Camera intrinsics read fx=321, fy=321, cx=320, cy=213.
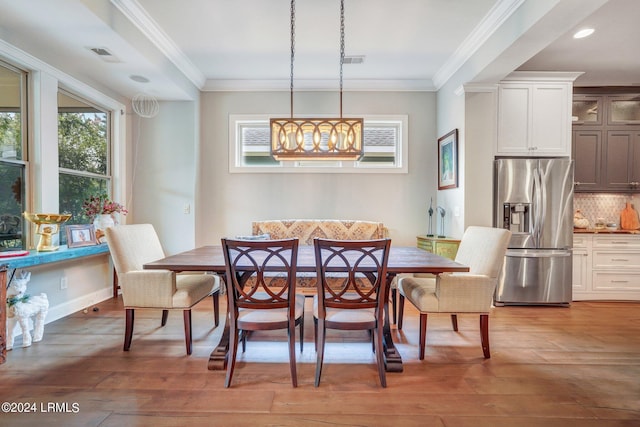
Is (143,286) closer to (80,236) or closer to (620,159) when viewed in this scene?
(80,236)

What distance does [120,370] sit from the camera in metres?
2.15

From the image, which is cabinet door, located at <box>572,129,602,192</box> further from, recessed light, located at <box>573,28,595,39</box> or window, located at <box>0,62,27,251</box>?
window, located at <box>0,62,27,251</box>

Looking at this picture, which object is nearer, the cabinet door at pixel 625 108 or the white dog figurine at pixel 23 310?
the white dog figurine at pixel 23 310

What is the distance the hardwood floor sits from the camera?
1.70 m

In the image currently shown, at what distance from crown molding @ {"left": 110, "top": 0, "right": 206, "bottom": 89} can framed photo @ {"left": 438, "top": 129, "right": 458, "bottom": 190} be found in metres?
3.24

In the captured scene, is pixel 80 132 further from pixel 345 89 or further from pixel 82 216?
pixel 345 89

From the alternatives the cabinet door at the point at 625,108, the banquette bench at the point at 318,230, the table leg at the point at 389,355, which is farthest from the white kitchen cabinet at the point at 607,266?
the table leg at the point at 389,355

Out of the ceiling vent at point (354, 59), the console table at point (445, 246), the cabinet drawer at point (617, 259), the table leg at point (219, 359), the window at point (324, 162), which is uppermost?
the ceiling vent at point (354, 59)

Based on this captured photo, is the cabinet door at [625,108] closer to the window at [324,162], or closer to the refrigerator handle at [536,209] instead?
the refrigerator handle at [536,209]

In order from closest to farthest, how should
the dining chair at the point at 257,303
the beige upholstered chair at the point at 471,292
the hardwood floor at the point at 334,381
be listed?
the hardwood floor at the point at 334,381, the dining chair at the point at 257,303, the beige upholstered chair at the point at 471,292

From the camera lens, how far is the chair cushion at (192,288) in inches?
93.2

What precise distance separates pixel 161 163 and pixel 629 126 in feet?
19.3

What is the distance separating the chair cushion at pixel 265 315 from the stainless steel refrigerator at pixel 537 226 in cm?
265

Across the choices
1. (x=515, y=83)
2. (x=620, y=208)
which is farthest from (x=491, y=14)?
(x=620, y=208)
